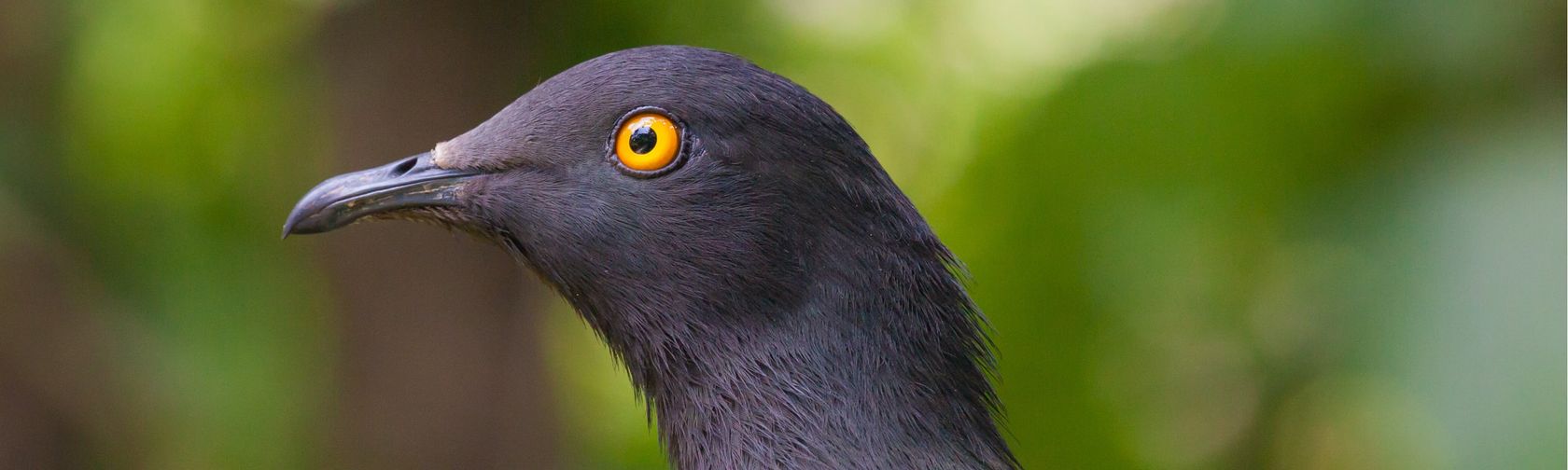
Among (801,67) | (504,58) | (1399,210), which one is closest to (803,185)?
(1399,210)

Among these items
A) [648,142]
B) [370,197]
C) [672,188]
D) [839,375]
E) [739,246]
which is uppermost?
[370,197]

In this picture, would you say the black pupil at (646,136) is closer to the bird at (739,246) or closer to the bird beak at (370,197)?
the bird at (739,246)

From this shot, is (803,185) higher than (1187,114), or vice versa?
(803,185)

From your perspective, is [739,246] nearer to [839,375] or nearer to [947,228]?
[839,375]

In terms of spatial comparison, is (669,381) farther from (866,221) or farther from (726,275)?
(866,221)

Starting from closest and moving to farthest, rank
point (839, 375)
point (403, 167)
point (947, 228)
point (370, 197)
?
point (839, 375), point (370, 197), point (403, 167), point (947, 228)

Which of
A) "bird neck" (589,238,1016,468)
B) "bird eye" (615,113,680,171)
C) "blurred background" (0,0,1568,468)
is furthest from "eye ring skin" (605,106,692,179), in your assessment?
"blurred background" (0,0,1568,468)

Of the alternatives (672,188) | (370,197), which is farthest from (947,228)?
(370,197)
